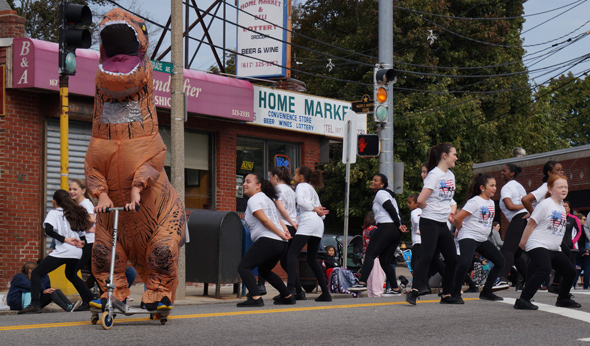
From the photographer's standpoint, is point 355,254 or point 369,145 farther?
point 355,254

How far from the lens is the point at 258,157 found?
2044cm

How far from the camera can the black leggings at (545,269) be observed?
32.9 ft

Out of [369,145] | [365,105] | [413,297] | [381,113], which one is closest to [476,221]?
[413,297]

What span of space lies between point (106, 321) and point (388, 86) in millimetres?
10691

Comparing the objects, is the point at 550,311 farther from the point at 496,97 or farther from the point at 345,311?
the point at 496,97

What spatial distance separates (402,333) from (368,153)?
8441 millimetres

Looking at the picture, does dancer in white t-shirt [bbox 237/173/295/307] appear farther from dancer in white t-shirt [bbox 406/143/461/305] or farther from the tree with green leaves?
the tree with green leaves

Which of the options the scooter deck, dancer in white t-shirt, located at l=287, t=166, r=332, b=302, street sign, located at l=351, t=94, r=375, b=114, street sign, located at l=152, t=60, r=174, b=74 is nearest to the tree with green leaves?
street sign, located at l=351, t=94, r=375, b=114

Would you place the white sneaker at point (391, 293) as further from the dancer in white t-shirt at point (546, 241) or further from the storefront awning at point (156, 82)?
the storefront awning at point (156, 82)

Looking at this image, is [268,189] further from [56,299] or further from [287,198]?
[56,299]

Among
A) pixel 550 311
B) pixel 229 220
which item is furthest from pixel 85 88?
pixel 550 311

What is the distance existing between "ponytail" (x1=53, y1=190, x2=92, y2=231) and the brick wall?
4.32 m

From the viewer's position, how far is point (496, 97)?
35.0 m

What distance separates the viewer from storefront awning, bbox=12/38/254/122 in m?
14.8
